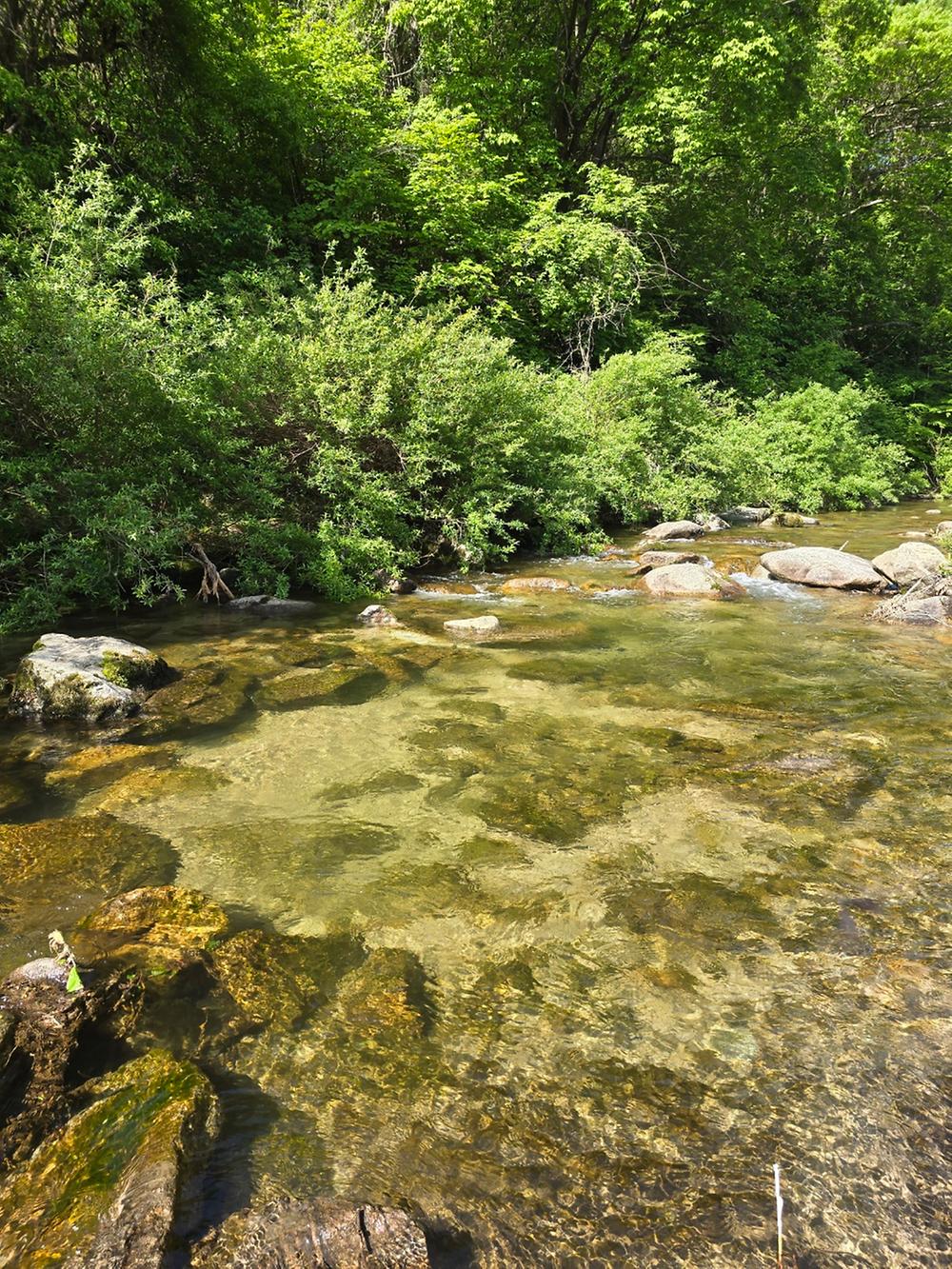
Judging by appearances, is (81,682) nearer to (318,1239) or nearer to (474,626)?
(474,626)

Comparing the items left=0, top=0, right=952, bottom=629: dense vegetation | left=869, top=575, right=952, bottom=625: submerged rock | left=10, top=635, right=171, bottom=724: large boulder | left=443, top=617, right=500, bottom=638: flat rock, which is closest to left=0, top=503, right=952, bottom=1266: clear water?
left=10, top=635, right=171, bottom=724: large boulder

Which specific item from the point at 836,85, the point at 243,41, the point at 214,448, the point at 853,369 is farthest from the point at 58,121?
the point at 853,369

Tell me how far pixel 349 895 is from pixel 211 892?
0.68m

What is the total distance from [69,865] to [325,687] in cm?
296

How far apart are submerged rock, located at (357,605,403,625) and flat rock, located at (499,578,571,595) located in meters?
2.23

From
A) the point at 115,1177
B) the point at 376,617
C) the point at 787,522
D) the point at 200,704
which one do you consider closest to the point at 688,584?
the point at 376,617

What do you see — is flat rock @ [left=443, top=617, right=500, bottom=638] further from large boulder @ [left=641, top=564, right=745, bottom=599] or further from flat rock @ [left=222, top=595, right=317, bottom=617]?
large boulder @ [left=641, top=564, right=745, bottom=599]

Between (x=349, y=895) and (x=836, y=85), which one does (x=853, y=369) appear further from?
(x=349, y=895)

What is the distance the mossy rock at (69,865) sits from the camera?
3.40 metres

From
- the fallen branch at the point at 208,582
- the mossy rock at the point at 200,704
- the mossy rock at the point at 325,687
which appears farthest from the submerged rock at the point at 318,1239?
the fallen branch at the point at 208,582

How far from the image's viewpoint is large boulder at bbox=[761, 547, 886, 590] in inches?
434

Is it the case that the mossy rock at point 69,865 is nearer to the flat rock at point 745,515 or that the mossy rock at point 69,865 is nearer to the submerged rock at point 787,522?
the submerged rock at point 787,522

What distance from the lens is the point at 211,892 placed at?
3.62 meters

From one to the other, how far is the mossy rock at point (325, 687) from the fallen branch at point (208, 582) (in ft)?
10.4
